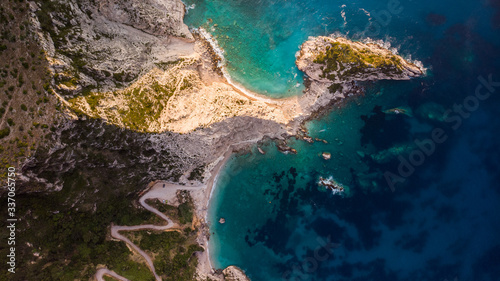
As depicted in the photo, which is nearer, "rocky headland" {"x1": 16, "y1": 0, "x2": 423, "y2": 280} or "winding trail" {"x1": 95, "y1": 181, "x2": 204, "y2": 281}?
"rocky headland" {"x1": 16, "y1": 0, "x2": 423, "y2": 280}

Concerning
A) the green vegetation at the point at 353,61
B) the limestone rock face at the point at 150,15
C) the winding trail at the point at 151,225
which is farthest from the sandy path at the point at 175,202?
the limestone rock face at the point at 150,15

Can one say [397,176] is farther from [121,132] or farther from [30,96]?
[30,96]

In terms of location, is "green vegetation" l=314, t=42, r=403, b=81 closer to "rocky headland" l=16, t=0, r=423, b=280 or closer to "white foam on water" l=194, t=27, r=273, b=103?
"rocky headland" l=16, t=0, r=423, b=280

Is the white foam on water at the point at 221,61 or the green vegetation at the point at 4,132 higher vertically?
the white foam on water at the point at 221,61

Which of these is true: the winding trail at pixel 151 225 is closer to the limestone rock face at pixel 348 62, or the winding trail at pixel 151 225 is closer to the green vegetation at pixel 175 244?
the green vegetation at pixel 175 244

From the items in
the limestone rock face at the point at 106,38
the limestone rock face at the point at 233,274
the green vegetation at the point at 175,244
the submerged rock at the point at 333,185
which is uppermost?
the limestone rock face at the point at 106,38

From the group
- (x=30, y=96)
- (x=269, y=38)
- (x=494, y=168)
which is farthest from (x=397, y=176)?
(x=30, y=96)

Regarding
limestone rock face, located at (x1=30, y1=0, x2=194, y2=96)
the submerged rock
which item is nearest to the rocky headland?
limestone rock face, located at (x1=30, y1=0, x2=194, y2=96)
